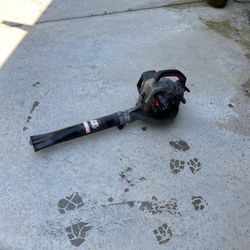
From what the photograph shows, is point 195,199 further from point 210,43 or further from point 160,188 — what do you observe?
point 210,43

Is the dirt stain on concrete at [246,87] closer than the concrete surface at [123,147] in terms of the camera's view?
No

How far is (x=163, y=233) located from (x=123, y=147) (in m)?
0.53

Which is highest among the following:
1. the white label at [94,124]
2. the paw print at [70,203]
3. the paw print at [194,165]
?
the white label at [94,124]

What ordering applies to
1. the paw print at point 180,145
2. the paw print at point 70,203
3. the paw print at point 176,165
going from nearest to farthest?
the paw print at point 70,203, the paw print at point 176,165, the paw print at point 180,145

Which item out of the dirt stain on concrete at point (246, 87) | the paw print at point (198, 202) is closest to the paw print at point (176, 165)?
the paw print at point (198, 202)

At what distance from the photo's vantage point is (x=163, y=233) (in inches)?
65.9

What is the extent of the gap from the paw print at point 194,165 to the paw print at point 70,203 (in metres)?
0.60

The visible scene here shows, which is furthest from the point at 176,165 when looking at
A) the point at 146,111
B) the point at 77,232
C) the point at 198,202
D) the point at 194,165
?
the point at 77,232

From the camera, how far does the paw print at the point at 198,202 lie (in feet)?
5.81

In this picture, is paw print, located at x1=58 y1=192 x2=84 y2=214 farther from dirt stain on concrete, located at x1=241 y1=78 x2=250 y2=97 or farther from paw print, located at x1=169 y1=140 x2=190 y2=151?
dirt stain on concrete, located at x1=241 y1=78 x2=250 y2=97

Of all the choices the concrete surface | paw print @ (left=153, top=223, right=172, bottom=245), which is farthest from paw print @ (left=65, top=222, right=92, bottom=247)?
paw print @ (left=153, top=223, right=172, bottom=245)

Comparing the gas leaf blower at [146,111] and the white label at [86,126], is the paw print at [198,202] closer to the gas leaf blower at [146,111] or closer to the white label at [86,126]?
the gas leaf blower at [146,111]

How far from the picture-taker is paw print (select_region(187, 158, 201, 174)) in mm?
1920

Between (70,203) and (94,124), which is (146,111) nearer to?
(94,124)
